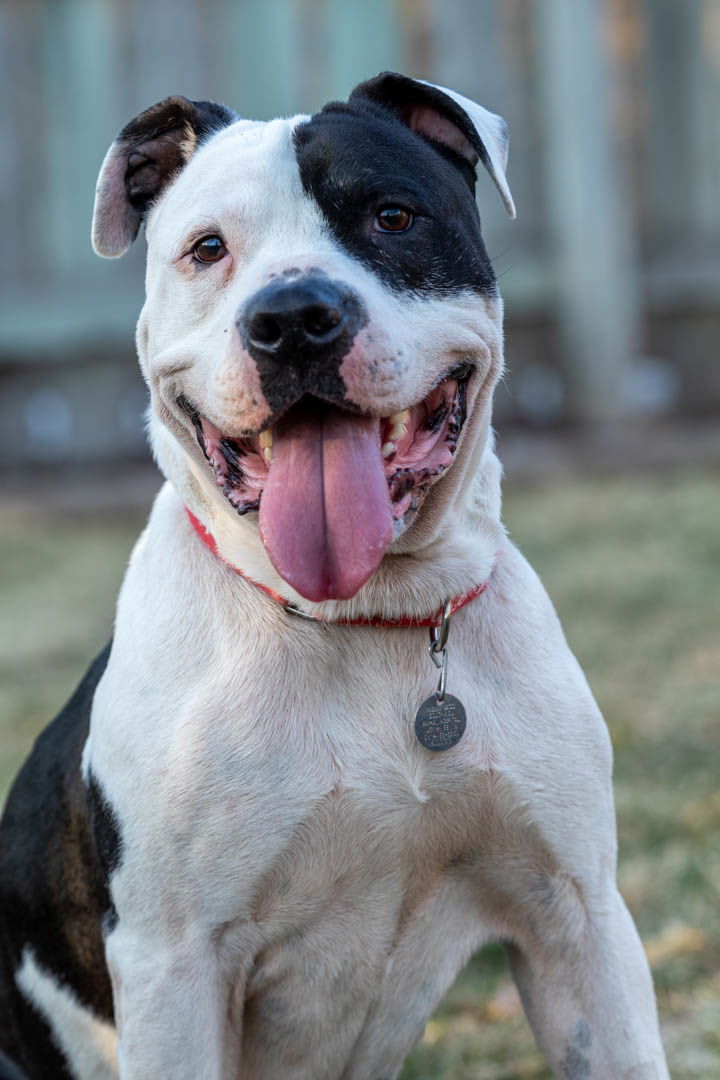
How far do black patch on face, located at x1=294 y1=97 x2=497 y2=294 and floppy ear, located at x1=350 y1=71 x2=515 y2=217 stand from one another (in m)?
0.11

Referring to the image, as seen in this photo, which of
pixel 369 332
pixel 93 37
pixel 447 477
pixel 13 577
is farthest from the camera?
pixel 93 37

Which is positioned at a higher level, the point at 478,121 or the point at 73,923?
the point at 478,121

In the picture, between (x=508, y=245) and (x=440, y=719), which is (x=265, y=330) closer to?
(x=440, y=719)

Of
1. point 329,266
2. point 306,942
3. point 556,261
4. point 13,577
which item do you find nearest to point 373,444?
point 329,266

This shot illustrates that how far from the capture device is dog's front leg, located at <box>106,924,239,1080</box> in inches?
99.6

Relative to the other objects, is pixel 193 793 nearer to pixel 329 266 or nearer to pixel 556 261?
pixel 329 266

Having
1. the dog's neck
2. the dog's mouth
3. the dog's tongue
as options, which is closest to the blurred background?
the dog's neck

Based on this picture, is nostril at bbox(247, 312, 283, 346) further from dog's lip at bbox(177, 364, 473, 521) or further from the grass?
the grass

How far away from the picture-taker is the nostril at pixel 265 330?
7.94 feet

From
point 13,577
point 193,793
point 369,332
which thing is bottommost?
point 13,577

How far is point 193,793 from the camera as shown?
2525mm

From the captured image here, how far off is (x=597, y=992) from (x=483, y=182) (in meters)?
6.72

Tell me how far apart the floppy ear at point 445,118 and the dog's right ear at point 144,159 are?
1.06 ft

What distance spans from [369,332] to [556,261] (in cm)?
720
